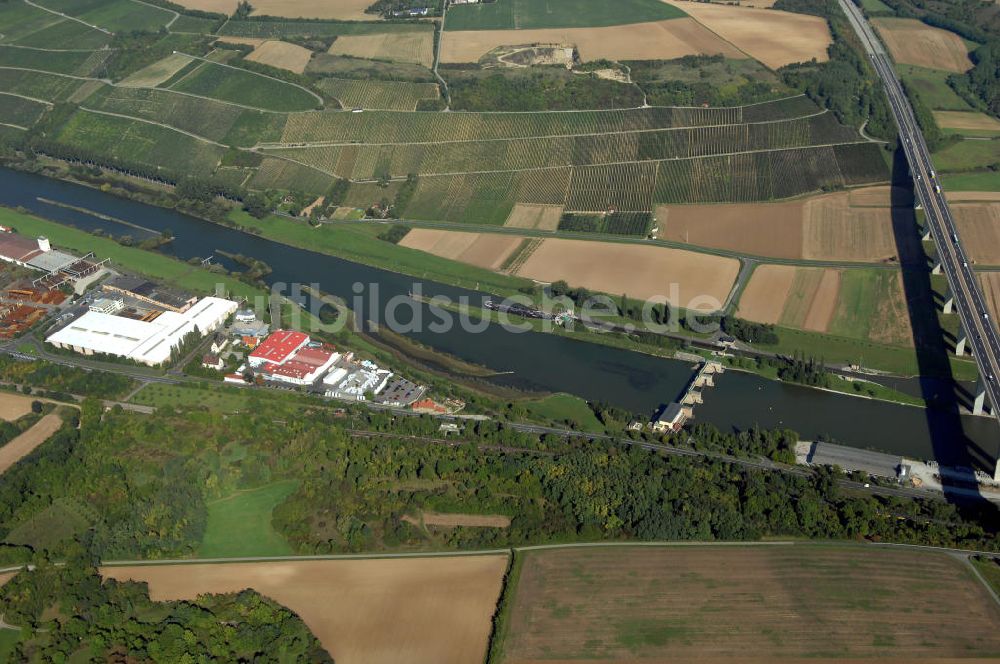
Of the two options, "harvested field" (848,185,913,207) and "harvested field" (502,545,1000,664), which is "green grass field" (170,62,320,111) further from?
"harvested field" (502,545,1000,664)

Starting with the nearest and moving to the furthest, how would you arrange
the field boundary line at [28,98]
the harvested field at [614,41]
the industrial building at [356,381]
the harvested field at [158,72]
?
the industrial building at [356,381], the field boundary line at [28,98], the harvested field at [158,72], the harvested field at [614,41]

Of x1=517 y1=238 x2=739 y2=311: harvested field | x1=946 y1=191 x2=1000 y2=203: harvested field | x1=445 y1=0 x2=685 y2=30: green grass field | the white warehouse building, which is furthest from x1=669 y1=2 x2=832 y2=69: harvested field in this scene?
the white warehouse building

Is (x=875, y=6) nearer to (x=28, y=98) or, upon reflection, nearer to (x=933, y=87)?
(x=933, y=87)

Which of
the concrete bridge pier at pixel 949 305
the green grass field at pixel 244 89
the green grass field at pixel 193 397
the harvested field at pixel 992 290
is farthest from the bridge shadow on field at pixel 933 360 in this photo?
the green grass field at pixel 244 89

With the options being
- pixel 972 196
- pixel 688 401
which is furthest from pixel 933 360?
pixel 972 196

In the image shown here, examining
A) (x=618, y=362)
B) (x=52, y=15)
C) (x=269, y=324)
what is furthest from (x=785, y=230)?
(x=52, y=15)

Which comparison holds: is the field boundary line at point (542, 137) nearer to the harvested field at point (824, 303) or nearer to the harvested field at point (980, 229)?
the harvested field at point (980, 229)
